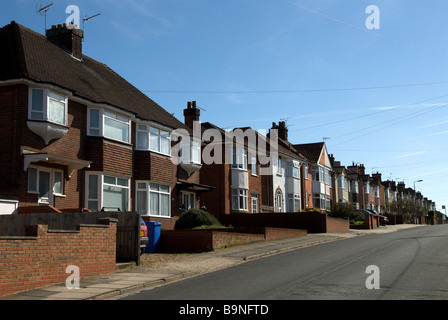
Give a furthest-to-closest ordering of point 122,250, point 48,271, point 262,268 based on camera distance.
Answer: point 122,250
point 262,268
point 48,271

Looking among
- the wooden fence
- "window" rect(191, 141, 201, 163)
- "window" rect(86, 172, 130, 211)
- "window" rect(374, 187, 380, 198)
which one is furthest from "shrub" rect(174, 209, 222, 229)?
"window" rect(374, 187, 380, 198)

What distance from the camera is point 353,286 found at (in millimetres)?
10953

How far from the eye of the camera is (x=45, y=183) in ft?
66.8

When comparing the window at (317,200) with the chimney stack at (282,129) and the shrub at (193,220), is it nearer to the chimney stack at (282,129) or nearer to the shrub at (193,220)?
the chimney stack at (282,129)

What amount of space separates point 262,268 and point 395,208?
2690 inches

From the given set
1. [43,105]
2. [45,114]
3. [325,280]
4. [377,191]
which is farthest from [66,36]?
[377,191]

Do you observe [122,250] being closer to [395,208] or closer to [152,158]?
[152,158]

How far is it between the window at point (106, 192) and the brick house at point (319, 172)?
33.0 m

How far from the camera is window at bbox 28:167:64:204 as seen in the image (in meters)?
19.8

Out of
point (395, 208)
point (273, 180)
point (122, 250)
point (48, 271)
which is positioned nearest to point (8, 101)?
point (122, 250)

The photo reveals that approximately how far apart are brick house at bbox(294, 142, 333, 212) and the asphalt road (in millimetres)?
37330

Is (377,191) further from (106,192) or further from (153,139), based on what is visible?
(106,192)
